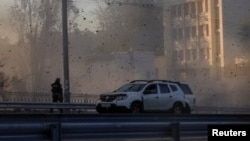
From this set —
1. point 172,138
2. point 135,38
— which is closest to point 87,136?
point 172,138

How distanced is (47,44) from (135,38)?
316 inches

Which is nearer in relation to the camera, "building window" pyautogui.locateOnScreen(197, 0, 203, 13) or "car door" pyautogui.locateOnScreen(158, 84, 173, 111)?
"car door" pyautogui.locateOnScreen(158, 84, 173, 111)

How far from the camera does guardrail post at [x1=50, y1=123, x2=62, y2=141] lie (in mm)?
7270

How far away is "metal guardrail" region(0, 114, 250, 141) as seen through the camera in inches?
288

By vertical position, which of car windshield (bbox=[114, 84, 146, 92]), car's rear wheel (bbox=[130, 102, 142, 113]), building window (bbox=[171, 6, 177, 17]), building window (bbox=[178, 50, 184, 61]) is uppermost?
building window (bbox=[171, 6, 177, 17])

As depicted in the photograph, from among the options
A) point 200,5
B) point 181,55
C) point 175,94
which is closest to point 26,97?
point 175,94

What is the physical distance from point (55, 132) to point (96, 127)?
809 mm

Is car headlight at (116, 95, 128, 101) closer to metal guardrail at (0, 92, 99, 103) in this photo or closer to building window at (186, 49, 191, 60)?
metal guardrail at (0, 92, 99, 103)

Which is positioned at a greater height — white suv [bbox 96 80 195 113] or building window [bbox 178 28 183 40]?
building window [bbox 178 28 183 40]

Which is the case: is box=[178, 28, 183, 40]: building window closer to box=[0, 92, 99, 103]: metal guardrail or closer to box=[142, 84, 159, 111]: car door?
box=[0, 92, 99, 103]: metal guardrail

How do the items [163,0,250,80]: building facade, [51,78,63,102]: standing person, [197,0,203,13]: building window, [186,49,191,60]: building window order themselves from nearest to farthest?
[51,78,63,102]: standing person, [163,0,250,80]: building facade, [197,0,203,13]: building window, [186,49,191,60]: building window

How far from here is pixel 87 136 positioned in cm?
Answer: 780

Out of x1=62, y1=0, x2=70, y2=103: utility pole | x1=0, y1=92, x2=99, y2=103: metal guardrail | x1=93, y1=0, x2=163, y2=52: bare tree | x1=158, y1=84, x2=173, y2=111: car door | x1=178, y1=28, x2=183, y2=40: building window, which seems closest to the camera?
x1=158, y1=84, x2=173, y2=111: car door

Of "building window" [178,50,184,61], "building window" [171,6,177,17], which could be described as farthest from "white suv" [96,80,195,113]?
"building window" [178,50,184,61]
